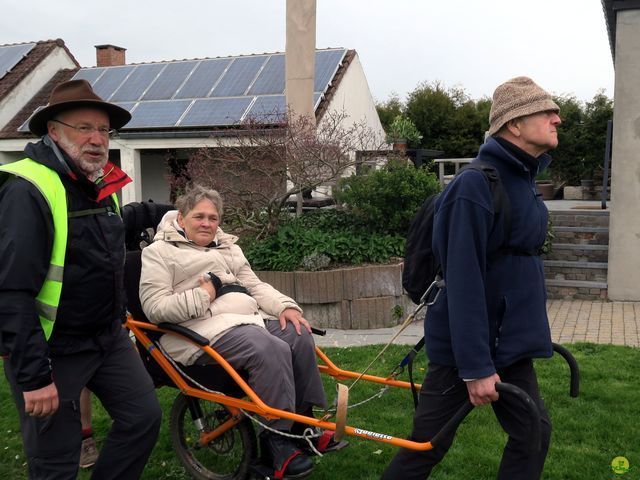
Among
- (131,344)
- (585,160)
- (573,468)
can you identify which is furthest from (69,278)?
(585,160)

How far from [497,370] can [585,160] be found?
63.8 ft

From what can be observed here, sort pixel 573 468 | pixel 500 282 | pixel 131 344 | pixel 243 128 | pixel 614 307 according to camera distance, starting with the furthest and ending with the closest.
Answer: pixel 243 128 < pixel 614 307 < pixel 573 468 < pixel 131 344 < pixel 500 282

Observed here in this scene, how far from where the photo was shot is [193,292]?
12.8 feet

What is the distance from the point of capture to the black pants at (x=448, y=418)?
9.57 ft

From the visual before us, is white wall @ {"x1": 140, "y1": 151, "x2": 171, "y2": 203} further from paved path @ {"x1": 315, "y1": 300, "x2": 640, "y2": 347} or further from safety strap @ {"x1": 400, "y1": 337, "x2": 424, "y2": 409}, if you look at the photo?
safety strap @ {"x1": 400, "y1": 337, "x2": 424, "y2": 409}

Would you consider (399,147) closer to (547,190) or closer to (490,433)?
(490,433)

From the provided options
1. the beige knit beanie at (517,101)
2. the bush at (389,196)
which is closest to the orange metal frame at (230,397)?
the beige knit beanie at (517,101)

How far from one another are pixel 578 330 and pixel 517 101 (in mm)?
5380

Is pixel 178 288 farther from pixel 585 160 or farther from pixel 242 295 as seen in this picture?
pixel 585 160

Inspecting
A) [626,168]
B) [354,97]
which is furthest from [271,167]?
[354,97]

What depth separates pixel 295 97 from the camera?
953cm

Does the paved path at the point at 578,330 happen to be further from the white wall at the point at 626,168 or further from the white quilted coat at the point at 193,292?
the white quilted coat at the point at 193,292

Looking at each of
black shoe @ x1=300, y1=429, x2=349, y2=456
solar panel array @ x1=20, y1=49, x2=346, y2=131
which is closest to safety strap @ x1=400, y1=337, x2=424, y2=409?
black shoe @ x1=300, y1=429, x2=349, y2=456

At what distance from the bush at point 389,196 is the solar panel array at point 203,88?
257 inches
